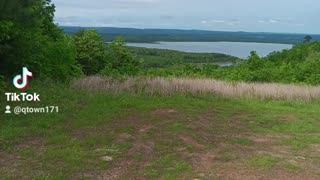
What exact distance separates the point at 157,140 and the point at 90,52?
935 inches

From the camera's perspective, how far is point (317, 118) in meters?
8.18

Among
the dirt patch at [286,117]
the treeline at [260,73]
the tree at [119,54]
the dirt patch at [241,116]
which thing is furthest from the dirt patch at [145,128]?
the tree at [119,54]

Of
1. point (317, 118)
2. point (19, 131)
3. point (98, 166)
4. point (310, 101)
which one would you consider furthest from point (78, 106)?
point (310, 101)

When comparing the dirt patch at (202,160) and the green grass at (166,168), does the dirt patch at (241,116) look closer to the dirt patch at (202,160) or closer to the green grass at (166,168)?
the dirt patch at (202,160)

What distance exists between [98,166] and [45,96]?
482cm

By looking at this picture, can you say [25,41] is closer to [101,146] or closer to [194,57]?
[101,146]

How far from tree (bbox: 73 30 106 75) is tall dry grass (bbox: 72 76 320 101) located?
17.4 m

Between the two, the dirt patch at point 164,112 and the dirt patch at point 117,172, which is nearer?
the dirt patch at point 117,172

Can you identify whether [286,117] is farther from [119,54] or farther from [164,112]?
[119,54]

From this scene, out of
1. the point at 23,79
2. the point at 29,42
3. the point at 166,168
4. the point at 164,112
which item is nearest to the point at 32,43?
the point at 29,42

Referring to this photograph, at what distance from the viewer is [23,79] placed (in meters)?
11.0

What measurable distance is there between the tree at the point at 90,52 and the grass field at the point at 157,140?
19309 millimetres

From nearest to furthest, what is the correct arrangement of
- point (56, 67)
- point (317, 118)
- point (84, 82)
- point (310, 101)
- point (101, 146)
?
point (101, 146) < point (317, 118) < point (310, 101) < point (84, 82) < point (56, 67)

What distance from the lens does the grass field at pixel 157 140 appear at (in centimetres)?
472
